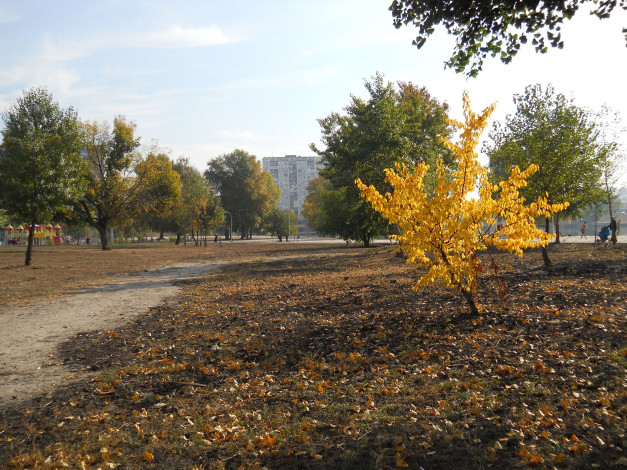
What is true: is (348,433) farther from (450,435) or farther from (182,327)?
(182,327)

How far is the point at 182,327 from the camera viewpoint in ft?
32.8

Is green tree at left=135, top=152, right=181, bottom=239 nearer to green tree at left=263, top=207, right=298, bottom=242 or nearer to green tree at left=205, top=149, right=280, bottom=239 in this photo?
green tree at left=263, top=207, right=298, bottom=242

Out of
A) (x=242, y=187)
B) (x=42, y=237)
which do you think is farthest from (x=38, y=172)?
(x=242, y=187)

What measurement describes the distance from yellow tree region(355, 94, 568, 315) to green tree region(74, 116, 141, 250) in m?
45.6

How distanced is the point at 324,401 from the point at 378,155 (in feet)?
65.6

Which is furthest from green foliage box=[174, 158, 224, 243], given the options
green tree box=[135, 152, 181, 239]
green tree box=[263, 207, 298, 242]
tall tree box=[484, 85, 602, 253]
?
tall tree box=[484, 85, 602, 253]

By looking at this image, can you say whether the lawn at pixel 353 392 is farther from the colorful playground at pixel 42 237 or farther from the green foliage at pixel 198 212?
the colorful playground at pixel 42 237

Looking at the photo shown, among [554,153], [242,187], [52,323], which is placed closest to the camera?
[52,323]

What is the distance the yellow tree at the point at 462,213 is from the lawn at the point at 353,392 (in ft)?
4.42

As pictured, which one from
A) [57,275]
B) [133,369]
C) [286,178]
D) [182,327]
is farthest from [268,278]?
[286,178]

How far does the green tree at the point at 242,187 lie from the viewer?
90500 mm

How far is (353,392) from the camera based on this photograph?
570 cm

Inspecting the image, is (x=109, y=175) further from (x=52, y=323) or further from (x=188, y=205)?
(x=52, y=323)

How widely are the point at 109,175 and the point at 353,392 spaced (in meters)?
48.7
